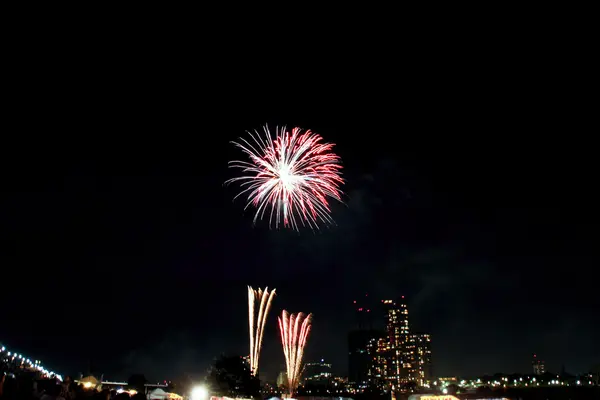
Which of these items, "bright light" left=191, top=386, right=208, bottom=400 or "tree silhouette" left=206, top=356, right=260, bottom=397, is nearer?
"bright light" left=191, top=386, right=208, bottom=400

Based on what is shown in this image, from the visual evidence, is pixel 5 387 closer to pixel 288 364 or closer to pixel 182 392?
pixel 288 364

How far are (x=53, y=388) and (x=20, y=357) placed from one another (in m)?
52.0

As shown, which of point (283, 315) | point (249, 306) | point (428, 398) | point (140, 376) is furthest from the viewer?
point (140, 376)

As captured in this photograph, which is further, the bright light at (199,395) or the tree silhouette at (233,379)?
the tree silhouette at (233,379)

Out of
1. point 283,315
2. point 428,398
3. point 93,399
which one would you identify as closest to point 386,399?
point 283,315

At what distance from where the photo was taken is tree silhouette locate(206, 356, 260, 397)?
50.3 m

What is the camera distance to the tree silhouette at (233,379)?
5034 cm

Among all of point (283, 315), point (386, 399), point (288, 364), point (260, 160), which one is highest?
point (260, 160)

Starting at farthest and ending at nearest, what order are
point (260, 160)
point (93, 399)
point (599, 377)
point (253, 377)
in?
point (599, 377)
point (253, 377)
point (260, 160)
point (93, 399)

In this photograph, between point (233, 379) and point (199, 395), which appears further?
point (233, 379)

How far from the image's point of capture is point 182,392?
47.3 m

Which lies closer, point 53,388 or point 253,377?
point 53,388

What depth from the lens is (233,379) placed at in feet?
167

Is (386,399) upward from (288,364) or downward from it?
downward
